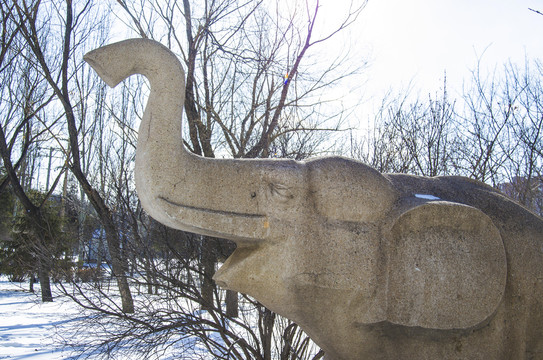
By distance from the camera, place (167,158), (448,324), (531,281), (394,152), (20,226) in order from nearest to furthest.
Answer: (167,158) < (448,324) < (531,281) < (394,152) < (20,226)

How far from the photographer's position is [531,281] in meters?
2.09

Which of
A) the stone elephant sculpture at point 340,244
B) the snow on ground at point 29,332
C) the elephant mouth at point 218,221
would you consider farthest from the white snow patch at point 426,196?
the snow on ground at point 29,332

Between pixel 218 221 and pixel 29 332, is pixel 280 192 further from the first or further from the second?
pixel 29 332

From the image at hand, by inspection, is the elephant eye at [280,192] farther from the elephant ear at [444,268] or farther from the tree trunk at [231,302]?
the tree trunk at [231,302]

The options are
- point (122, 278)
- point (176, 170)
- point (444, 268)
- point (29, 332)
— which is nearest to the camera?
point (176, 170)

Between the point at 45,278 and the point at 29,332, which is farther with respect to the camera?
the point at 29,332

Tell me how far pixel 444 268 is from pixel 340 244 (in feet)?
1.42

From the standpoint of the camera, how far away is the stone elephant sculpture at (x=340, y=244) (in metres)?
1.85

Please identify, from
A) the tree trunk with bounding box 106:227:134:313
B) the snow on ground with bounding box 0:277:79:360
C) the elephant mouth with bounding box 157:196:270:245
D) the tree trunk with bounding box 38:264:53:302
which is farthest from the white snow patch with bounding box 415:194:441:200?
the snow on ground with bounding box 0:277:79:360

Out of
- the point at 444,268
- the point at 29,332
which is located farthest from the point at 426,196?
the point at 29,332

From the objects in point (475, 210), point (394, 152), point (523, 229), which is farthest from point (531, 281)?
point (394, 152)

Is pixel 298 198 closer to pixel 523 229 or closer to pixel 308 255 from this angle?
pixel 308 255

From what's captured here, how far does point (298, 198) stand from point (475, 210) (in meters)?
0.74

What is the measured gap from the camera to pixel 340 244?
1911 millimetres
